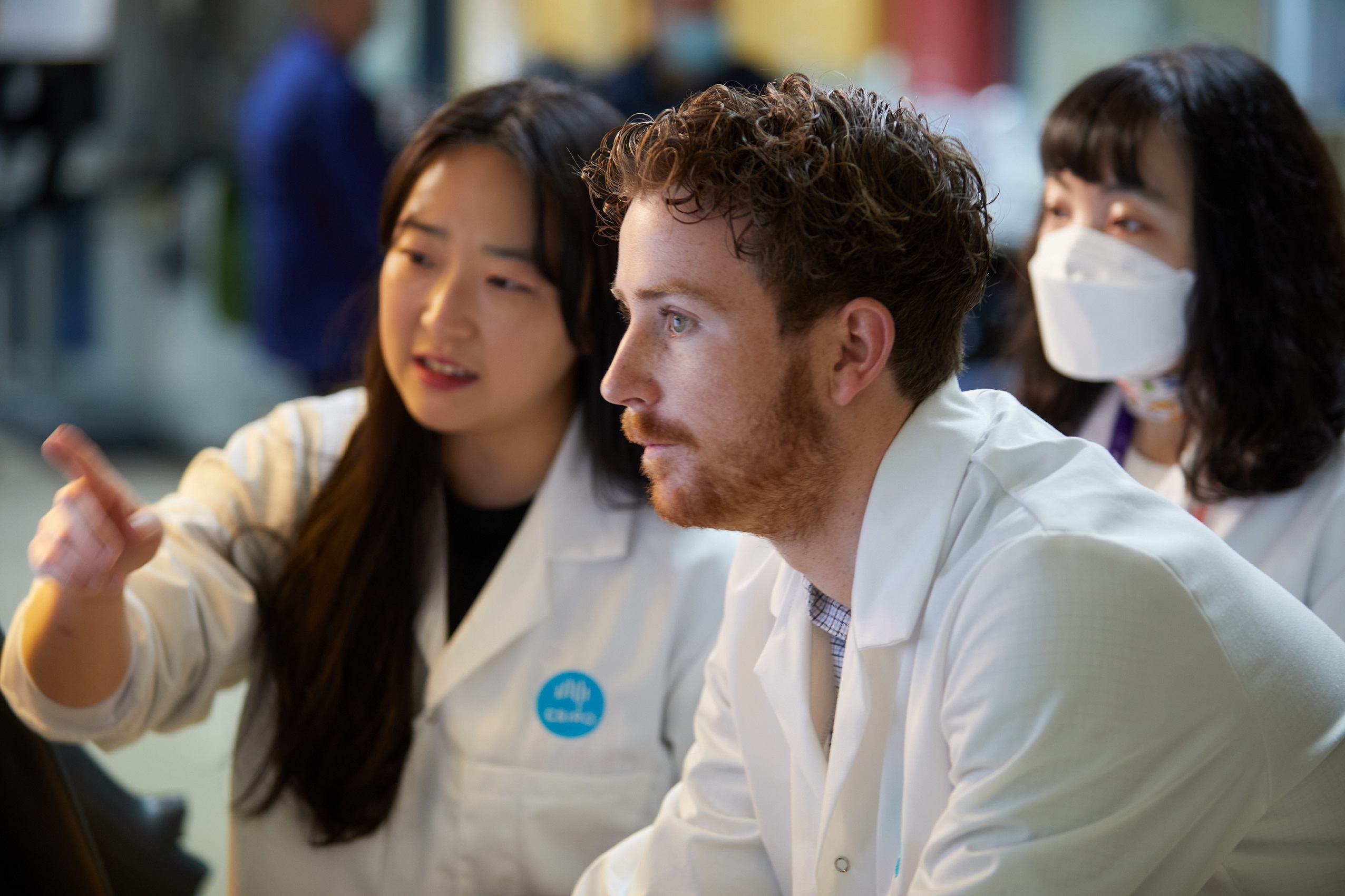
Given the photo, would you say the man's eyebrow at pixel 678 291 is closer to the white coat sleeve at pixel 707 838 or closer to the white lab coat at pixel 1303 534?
the white coat sleeve at pixel 707 838

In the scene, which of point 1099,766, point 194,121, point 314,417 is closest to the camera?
point 1099,766

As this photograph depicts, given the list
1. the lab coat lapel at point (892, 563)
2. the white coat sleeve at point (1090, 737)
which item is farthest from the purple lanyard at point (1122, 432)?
the white coat sleeve at point (1090, 737)

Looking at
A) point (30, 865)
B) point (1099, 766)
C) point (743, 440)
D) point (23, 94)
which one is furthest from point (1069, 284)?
point (23, 94)

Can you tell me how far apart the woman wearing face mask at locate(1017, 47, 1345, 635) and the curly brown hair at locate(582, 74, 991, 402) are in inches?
20.3

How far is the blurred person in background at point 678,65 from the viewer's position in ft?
12.2

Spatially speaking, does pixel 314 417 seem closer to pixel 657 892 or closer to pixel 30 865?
pixel 30 865

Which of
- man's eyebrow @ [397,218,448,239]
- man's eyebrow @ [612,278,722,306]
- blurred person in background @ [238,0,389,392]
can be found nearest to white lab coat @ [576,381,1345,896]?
man's eyebrow @ [612,278,722,306]

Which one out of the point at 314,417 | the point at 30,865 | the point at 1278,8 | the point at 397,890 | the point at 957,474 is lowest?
the point at 397,890

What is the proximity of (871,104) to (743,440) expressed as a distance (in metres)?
0.31

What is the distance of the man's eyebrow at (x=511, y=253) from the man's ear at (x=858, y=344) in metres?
0.55

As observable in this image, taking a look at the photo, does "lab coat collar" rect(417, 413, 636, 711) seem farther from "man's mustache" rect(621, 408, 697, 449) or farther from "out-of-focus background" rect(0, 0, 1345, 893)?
"out-of-focus background" rect(0, 0, 1345, 893)

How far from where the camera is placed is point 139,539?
123 centimetres

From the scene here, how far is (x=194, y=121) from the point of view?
15.5 ft

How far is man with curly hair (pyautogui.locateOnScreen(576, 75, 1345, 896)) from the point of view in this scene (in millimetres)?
903
